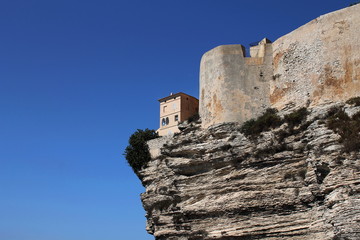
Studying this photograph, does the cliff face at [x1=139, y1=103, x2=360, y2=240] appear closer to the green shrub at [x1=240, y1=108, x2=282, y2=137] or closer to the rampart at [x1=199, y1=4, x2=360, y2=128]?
the green shrub at [x1=240, y1=108, x2=282, y2=137]

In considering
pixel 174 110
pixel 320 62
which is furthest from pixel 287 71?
pixel 174 110

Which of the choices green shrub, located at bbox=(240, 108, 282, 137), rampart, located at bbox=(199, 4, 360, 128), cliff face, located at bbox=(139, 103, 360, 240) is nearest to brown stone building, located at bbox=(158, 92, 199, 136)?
cliff face, located at bbox=(139, 103, 360, 240)

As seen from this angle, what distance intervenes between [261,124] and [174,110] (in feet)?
33.2

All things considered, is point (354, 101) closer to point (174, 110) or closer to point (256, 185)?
point (256, 185)

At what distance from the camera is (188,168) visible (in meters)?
27.5

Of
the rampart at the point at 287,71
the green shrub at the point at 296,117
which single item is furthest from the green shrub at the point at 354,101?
the green shrub at the point at 296,117

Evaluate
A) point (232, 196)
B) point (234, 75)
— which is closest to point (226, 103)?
point (234, 75)

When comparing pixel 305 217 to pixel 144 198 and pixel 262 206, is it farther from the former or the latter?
pixel 144 198

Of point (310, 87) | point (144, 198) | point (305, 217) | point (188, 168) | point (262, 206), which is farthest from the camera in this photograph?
point (144, 198)

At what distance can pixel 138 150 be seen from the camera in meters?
31.8

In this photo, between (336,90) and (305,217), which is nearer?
(305,217)

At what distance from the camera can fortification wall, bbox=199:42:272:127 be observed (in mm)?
27453

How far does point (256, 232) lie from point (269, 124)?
18.1 feet

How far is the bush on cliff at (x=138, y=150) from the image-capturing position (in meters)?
31.3
